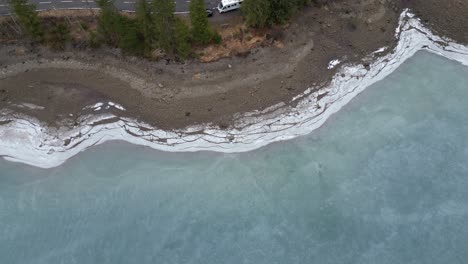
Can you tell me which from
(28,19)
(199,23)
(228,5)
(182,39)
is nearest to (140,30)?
(182,39)

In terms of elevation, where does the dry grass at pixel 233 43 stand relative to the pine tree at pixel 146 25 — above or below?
below

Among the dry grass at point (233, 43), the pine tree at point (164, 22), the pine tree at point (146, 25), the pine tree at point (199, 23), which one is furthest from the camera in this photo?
the dry grass at point (233, 43)

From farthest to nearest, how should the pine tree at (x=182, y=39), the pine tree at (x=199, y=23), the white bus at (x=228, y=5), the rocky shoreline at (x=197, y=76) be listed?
1. the white bus at (x=228, y=5)
2. the rocky shoreline at (x=197, y=76)
3. the pine tree at (x=182, y=39)
4. the pine tree at (x=199, y=23)

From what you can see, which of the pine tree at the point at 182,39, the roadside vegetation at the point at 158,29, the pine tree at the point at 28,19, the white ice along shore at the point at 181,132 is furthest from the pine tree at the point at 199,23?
the pine tree at the point at 28,19

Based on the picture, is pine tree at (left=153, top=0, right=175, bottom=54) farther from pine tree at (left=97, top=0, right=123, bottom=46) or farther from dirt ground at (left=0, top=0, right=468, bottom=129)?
pine tree at (left=97, top=0, right=123, bottom=46)

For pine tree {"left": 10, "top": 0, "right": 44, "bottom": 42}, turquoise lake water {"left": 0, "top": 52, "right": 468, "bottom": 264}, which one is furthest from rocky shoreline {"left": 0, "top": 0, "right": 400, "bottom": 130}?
turquoise lake water {"left": 0, "top": 52, "right": 468, "bottom": 264}

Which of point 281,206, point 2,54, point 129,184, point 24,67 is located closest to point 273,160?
point 281,206

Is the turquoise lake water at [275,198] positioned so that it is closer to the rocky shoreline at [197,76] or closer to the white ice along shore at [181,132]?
the white ice along shore at [181,132]

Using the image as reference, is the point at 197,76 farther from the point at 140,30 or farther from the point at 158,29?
the point at 140,30
